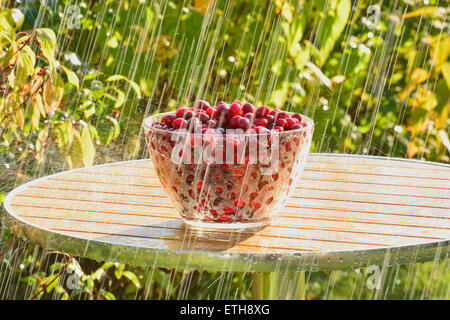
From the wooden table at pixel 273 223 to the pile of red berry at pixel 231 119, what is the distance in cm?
16

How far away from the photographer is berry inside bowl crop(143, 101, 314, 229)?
1052 millimetres

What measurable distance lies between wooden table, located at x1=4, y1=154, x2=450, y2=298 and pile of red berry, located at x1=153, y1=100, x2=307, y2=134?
165 mm

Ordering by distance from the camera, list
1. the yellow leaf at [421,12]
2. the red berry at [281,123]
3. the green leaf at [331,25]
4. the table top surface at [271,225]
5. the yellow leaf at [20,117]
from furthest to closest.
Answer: the yellow leaf at [421,12] < the green leaf at [331,25] < the yellow leaf at [20,117] < the red berry at [281,123] < the table top surface at [271,225]

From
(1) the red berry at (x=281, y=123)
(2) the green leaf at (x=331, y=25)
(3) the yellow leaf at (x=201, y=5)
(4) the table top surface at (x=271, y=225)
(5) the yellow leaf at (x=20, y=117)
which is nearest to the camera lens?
(4) the table top surface at (x=271, y=225)

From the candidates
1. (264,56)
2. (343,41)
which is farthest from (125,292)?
(343,41)

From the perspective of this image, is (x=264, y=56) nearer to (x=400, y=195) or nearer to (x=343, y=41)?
(x=343, y=41)

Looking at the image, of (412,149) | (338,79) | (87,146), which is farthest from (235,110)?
(412,149)

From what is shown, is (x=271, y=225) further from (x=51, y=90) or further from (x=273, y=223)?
(x=51, y=90)

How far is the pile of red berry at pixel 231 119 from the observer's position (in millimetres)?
1105

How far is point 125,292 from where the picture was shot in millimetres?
2559

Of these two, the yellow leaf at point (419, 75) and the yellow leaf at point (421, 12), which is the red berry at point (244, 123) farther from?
the yellow leaf at point (419, 75)

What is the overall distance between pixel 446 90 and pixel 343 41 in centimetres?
40

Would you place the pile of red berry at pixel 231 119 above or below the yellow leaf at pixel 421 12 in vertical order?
below

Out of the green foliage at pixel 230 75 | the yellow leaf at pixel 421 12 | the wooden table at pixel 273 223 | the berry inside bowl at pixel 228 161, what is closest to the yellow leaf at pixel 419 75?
the green foliage at pixel 230 75
